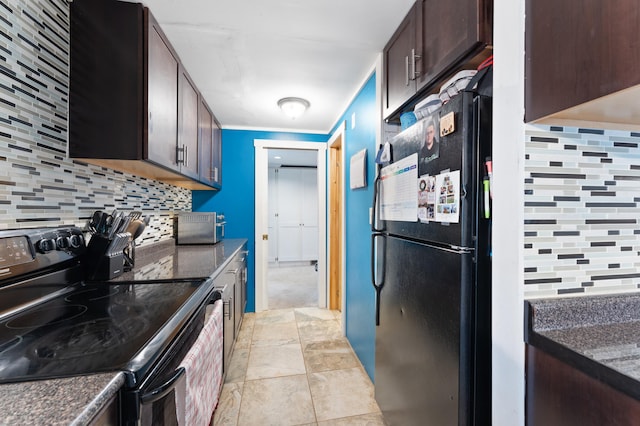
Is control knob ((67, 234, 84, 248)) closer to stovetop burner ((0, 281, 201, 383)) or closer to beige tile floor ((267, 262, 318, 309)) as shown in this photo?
stovetop burner ((0, 281, 201, 383))

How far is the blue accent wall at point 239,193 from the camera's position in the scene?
3.22m

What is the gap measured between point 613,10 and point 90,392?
1.36 meters

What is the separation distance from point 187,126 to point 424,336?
6.44 ft

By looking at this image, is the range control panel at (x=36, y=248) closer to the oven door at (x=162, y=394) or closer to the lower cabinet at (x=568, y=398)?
the oven door at (x=162, y=394)

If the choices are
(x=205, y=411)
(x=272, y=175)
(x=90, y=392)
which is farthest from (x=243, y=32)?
(x=272, y=175)

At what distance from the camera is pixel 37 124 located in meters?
1.08

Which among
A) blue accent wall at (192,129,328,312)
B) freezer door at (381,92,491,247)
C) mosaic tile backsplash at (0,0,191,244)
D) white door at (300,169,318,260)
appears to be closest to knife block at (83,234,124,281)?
mosaic tile backsplash at (0,0,191,244)

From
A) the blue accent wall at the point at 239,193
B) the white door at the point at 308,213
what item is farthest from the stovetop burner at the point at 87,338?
the white door at the point at 308,213

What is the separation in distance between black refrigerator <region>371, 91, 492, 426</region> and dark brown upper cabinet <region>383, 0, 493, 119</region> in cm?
24

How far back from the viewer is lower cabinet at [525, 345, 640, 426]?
1.88ft

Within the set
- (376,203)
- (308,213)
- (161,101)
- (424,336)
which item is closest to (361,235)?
(376,203)

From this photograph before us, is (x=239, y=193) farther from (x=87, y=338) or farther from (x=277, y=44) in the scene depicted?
(x=87, y=338)

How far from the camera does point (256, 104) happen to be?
2.53 meters

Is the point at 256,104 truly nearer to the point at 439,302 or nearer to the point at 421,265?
the point at 421,265
